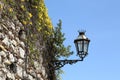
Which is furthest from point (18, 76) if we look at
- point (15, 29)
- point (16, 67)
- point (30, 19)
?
point (30, 19)

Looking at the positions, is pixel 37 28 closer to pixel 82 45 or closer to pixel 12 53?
pixel 82 45

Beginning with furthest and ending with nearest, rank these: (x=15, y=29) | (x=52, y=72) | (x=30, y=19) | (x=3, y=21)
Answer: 1. (x=52, y=72)
2. (x=30, y=19)
3. (x=15, y=29)
4. (x=3, y=21)

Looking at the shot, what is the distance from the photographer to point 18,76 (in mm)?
7703

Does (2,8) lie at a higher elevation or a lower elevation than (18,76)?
higher

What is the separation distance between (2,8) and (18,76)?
1170 mm

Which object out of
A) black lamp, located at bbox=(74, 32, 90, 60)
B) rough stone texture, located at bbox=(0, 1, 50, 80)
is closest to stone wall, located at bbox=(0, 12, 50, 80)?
rough stone texture, located at bbox=(0, 1, 50, 80)

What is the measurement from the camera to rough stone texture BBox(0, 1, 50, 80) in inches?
283

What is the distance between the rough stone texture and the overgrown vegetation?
0.15 meters

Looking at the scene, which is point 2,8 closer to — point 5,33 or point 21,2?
point 5,33

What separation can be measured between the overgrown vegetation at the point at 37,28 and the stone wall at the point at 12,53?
15cm

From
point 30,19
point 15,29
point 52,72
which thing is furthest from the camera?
point 52,72

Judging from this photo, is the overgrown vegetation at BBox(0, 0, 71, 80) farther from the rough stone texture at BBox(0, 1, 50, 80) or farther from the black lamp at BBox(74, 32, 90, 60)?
the black lamp at BBox(74, 32, 90, 60)

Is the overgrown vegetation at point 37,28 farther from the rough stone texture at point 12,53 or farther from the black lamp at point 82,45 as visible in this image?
the black lamp at point 82,45

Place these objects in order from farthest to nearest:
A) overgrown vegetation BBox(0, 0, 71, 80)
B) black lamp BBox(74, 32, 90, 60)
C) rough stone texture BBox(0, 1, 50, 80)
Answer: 1. black lamp BBox(74, 32, 90, 60)
2. overgrown vegetation BBox(0, 0, 71, 80)
3. rough stone texture BBox(0, 1, 50, 80)
